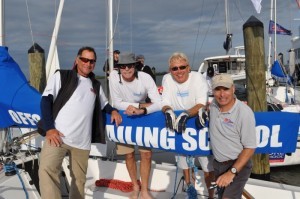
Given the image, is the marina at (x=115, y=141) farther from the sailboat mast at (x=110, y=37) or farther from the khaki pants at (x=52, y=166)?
the sailboat mast at (x=110, y=37)

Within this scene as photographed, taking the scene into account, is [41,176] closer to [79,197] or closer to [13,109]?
[79,197]

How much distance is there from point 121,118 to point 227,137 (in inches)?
Answer: 65.4

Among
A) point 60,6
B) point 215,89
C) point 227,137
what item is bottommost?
point 227,137

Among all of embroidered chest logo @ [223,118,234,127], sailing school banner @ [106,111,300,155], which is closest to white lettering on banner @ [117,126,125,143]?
sailing school banner @ [106,111,300,155]

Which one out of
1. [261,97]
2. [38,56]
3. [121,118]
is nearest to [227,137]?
[121,118]

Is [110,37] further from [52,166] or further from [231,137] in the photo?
[231,137]

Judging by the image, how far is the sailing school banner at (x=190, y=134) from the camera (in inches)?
140

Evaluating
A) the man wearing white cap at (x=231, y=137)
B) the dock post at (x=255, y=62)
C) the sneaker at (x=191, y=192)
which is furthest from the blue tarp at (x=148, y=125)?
the dock post at (x=255, y=62)

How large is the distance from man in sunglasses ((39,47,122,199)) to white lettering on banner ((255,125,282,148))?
72.5 inches

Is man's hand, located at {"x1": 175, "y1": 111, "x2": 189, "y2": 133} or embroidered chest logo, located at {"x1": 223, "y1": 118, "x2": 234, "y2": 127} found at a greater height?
embroidered chest logo, located at {"x1": 223, "y1": 118, "x2": 234, "y2": 127}

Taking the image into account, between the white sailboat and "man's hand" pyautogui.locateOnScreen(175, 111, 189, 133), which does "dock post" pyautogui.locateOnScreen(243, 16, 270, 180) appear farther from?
"man's hand" pyautogui.locateOnScreen(175, 111, 189, 133)

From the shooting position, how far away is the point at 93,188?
5.01 metres

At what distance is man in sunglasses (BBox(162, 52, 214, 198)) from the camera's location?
11.7ft

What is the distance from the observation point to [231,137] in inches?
111
